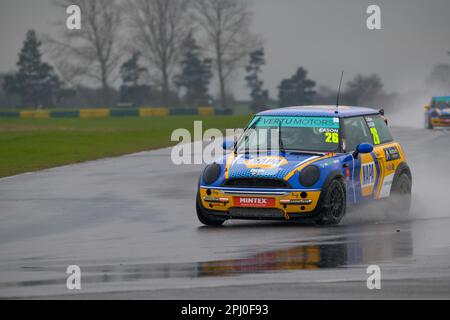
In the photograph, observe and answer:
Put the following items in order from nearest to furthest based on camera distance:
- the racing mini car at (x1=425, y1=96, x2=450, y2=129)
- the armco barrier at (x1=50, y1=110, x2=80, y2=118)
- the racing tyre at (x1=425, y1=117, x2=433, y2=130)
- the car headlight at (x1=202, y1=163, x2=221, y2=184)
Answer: the car headlight at (x1=202, y1=163, x2=221, y2=184) < the racing mini car at (x1=425, y1=96, x2=450, y2=129) < the racing tyre at (x1=425, y1=117, x2=433, y2=130) < the armco barrier at (x1=50, y1=110, x2=80, y2=118)

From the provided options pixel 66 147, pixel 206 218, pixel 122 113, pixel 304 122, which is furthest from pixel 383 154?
pixel 122 113

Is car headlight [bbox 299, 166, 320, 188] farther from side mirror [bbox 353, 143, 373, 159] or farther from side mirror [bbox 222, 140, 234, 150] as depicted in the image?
side mirror [bbox 222, 140, 234, 150]

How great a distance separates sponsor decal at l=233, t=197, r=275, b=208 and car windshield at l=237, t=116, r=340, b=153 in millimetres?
991

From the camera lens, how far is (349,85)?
8256 cm

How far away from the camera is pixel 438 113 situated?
145 ft

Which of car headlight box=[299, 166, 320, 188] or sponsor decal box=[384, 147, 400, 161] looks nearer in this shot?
car headlight box=[299, 166, 320, 188]

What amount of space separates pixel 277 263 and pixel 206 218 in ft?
11.5

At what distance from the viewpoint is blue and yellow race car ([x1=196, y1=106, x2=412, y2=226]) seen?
13.3 meters

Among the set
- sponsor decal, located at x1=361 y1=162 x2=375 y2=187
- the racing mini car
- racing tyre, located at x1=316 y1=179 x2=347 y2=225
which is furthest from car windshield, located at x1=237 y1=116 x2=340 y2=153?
the racing mini car

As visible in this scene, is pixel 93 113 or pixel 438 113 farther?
pixel 93 113

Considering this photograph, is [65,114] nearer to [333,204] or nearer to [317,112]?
[317,112]

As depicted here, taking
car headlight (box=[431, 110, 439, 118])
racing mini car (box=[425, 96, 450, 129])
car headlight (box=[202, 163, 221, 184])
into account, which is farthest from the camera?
car headlight (box=[431, 110, 439, 118])

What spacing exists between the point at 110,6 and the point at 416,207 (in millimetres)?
97896

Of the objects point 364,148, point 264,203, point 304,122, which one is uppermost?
point 304,122
